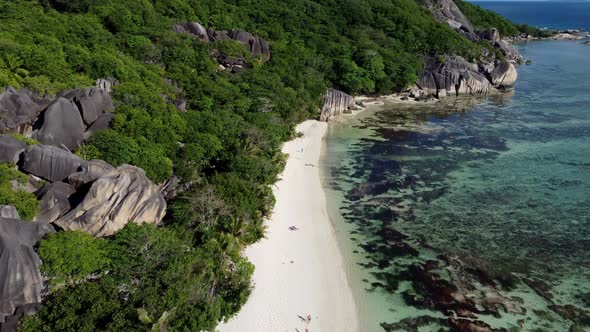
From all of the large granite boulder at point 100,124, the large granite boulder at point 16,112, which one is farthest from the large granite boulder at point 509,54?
the large granite boulder at point 16,112

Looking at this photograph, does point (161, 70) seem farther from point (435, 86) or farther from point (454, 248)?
point (435, 86)

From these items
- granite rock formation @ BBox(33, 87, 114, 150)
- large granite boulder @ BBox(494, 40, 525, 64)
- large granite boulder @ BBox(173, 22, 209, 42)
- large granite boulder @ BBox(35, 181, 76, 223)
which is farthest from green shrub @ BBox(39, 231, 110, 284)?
large granite boulder @ BBox(494, 40, 525, 64)

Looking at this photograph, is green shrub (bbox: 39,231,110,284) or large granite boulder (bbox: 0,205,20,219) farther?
large granite boulder (bbox: 0,205,20,219)

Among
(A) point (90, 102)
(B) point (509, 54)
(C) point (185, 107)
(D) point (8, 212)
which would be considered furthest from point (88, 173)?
(B) point (509, 54)

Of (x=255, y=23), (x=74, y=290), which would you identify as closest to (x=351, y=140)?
(x=74, y=290)

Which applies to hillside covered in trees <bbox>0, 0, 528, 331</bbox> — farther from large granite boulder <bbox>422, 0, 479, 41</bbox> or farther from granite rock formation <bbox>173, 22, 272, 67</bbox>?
large granite boulder <bbox>422, 0, 479, 41</bbox>

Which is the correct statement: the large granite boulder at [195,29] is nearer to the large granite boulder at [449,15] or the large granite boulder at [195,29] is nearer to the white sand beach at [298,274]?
the white sand beach at [298,274]
